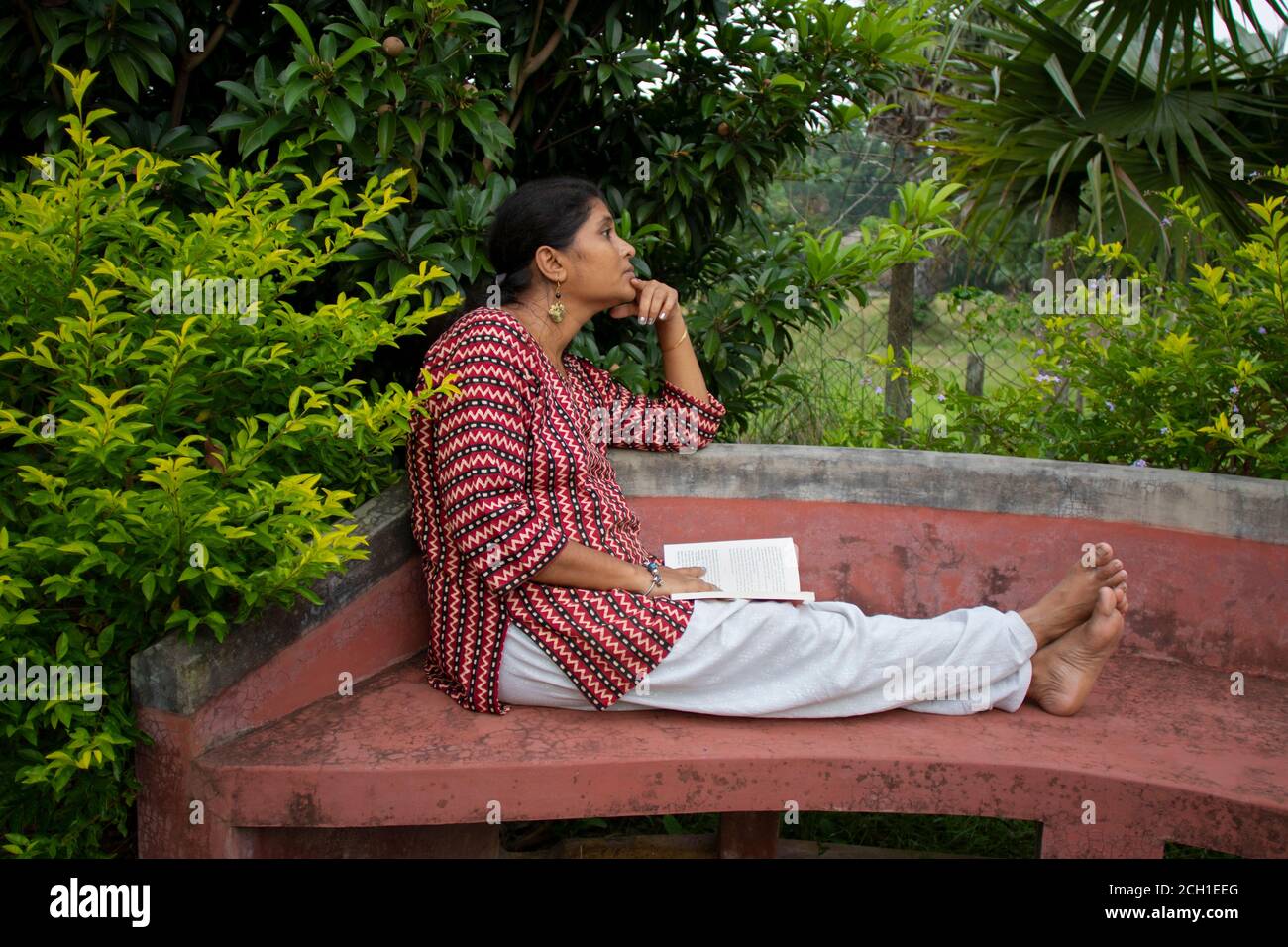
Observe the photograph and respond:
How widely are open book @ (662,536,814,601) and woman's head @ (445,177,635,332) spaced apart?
A: 0.71m

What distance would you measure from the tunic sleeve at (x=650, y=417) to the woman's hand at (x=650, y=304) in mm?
185

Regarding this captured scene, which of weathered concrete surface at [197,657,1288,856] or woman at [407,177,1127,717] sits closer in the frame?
weathered concrete surface at [197,657,1288,856]

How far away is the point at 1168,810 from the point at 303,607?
1862 millimetres

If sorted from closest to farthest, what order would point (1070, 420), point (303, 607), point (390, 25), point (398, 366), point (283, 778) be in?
point (283, 778)
point (303, 607)
point (390, 25)
point (398, 366)
point (1070, 420)

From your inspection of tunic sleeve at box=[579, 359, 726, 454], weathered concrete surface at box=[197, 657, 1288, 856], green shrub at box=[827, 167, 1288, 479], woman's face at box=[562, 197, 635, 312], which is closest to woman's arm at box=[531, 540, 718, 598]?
weathered concrete surface at box=[197, 657, 1288, 856]

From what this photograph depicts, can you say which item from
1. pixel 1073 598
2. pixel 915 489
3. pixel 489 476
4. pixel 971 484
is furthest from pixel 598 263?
pixel 1073 598

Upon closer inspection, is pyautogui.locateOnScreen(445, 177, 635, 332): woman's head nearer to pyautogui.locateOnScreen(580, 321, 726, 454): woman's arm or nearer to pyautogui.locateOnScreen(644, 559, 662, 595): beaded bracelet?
pyautogui.locateOnScreen(580, 321, 726, 454): woman's arm

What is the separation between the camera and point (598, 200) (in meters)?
3.07

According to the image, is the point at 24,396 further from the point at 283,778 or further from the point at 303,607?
the point at 283,778

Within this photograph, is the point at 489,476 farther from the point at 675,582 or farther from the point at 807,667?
the point at 807,667

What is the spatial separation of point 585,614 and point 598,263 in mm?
897

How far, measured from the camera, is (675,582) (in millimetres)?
2898

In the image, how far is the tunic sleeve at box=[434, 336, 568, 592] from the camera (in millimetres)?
2641
